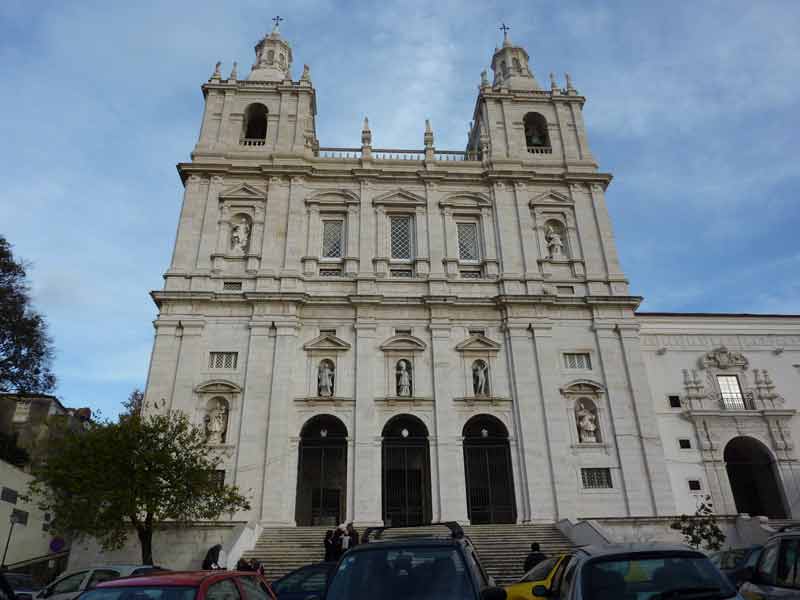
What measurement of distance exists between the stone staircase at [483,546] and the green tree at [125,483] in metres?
2.30

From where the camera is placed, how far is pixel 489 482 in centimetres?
2586

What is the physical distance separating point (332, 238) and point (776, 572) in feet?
86.8

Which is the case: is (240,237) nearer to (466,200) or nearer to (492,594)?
(466,200)

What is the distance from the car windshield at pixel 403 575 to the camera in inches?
227

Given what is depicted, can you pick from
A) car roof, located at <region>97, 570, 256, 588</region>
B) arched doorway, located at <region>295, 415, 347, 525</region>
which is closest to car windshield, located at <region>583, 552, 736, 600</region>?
car roof, located at <region>97, 570, 256, 588</region>

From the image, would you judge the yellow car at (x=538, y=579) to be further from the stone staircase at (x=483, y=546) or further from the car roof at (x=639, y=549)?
the stone staircase at (x=483, y=546)

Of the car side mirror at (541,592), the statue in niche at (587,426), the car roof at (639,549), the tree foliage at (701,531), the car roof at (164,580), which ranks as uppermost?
the statue in niche at (587,426)

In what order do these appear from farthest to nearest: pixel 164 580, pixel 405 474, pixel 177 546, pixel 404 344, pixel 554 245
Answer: pixel 554 245 → pixel 404 344 → pixel 405 474 → pixel 177 546 → pixel 164 580

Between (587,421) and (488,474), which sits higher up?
(587,421)

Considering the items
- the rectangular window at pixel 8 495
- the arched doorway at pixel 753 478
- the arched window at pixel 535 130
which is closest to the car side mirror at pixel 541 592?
the arched doorway at pixel 753 478

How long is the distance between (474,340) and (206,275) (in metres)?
13.3

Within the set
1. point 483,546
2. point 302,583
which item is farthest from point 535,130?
point 302,583

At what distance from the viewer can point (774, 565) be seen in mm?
7480

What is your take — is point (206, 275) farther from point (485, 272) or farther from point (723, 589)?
point (723, 589)
